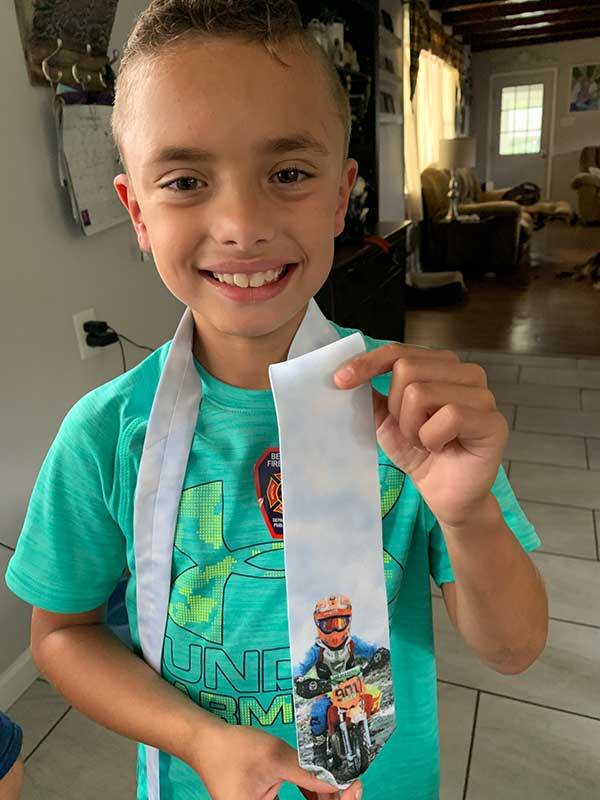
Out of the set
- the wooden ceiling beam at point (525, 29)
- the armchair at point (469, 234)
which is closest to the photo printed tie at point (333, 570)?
the armchair at point (469, 234)

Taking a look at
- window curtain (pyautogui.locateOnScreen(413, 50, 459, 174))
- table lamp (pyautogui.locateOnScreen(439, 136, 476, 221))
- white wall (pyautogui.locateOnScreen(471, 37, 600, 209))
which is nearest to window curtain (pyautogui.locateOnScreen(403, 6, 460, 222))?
window curtain (pyautogui.locateOnScreen(413, 50, 459, 174))

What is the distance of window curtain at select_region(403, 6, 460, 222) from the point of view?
5.91 meters

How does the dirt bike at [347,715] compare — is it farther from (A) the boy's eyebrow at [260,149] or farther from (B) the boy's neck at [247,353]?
(A) the boy's eyebrow at [260,149]

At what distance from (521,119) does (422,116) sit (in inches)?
230

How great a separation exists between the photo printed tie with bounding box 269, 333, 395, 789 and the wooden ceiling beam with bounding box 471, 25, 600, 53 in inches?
432

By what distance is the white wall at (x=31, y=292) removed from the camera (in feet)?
5.08

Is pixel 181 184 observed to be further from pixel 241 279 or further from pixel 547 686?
pixel 547 686

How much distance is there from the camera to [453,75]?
27.7ft

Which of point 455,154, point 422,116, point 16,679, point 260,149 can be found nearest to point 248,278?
point 260,149

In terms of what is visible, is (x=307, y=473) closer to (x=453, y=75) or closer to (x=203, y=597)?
(x=203, y=597)

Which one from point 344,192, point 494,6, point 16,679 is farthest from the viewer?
point 494,6

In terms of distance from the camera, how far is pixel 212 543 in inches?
25.9

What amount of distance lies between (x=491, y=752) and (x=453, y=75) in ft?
28.8

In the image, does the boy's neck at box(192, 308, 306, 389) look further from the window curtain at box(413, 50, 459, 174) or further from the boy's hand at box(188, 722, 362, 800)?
the window curtain at box(413, 50, 459, 174)
